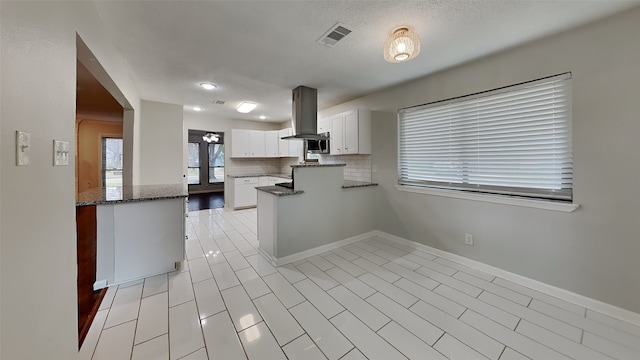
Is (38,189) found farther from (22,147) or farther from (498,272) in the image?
(498,272)

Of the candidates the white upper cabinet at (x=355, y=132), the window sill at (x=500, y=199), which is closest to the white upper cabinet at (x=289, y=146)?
the white upper cabinet at (x=355, y=132)

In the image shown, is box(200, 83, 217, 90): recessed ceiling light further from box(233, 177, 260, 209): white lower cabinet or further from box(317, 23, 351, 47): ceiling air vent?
box(233, 177, 260, 209): white lower cabinet

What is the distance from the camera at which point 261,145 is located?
622cm

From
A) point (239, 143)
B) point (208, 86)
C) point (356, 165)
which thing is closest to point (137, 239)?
point (208, 86)

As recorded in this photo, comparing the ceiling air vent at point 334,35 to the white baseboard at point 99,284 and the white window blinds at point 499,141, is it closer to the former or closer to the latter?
the white window blinds at point 499,141

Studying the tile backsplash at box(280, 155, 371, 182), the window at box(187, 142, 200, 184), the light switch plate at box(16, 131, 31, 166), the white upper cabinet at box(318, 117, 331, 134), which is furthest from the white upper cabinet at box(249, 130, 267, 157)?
the light switch plate at box(16, 131, 31, 166)

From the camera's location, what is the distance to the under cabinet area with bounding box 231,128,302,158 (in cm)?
590

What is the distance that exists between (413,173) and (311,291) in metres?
2.25

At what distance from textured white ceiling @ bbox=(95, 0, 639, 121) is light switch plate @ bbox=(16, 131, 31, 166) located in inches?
55.9

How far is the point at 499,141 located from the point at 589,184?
0.80 meters

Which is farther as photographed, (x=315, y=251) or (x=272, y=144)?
(x=272, y=144)

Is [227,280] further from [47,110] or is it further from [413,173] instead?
[413,173]

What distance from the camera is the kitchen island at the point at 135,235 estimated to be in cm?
227

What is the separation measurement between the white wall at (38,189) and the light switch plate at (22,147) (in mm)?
25
